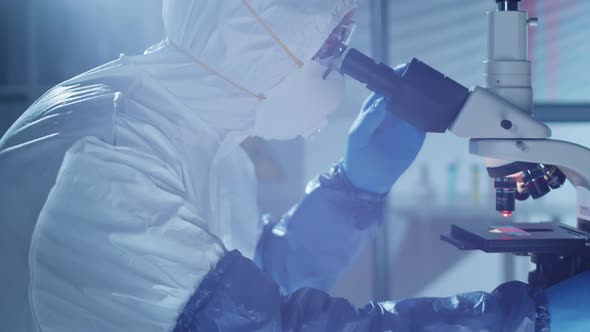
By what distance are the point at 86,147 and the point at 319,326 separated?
40 cm

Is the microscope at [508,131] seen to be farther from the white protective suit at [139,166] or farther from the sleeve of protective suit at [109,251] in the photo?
the sleeve of protective suit at [109,251]

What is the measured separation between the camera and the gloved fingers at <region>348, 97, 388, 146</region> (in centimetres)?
127

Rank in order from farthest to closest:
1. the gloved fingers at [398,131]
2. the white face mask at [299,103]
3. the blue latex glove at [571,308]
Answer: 1. the gloved fingers at [398,131]
2. the white face mask at [299,103]
3. the blue latex glove at [571,308]

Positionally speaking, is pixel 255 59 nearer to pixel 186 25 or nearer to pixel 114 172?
pixel 186 25

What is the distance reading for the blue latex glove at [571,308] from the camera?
835 millimetres

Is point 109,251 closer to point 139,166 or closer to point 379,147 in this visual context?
point 139,166

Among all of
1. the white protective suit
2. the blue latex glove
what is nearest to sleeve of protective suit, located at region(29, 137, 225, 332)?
the white protective suit

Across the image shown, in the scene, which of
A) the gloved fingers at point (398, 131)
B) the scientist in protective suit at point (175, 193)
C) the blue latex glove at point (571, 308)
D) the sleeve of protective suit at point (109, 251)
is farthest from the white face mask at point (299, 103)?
the blue latex glove at point (571, 308)

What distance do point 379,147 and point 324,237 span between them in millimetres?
222

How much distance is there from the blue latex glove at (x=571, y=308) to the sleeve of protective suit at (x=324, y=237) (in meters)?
0.52

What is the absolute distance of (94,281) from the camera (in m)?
0.84

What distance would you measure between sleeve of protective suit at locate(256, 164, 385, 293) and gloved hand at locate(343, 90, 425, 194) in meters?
0.04

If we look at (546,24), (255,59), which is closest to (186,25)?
(255,59)

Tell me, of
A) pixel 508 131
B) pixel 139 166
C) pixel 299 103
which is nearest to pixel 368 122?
pixel 299 103
